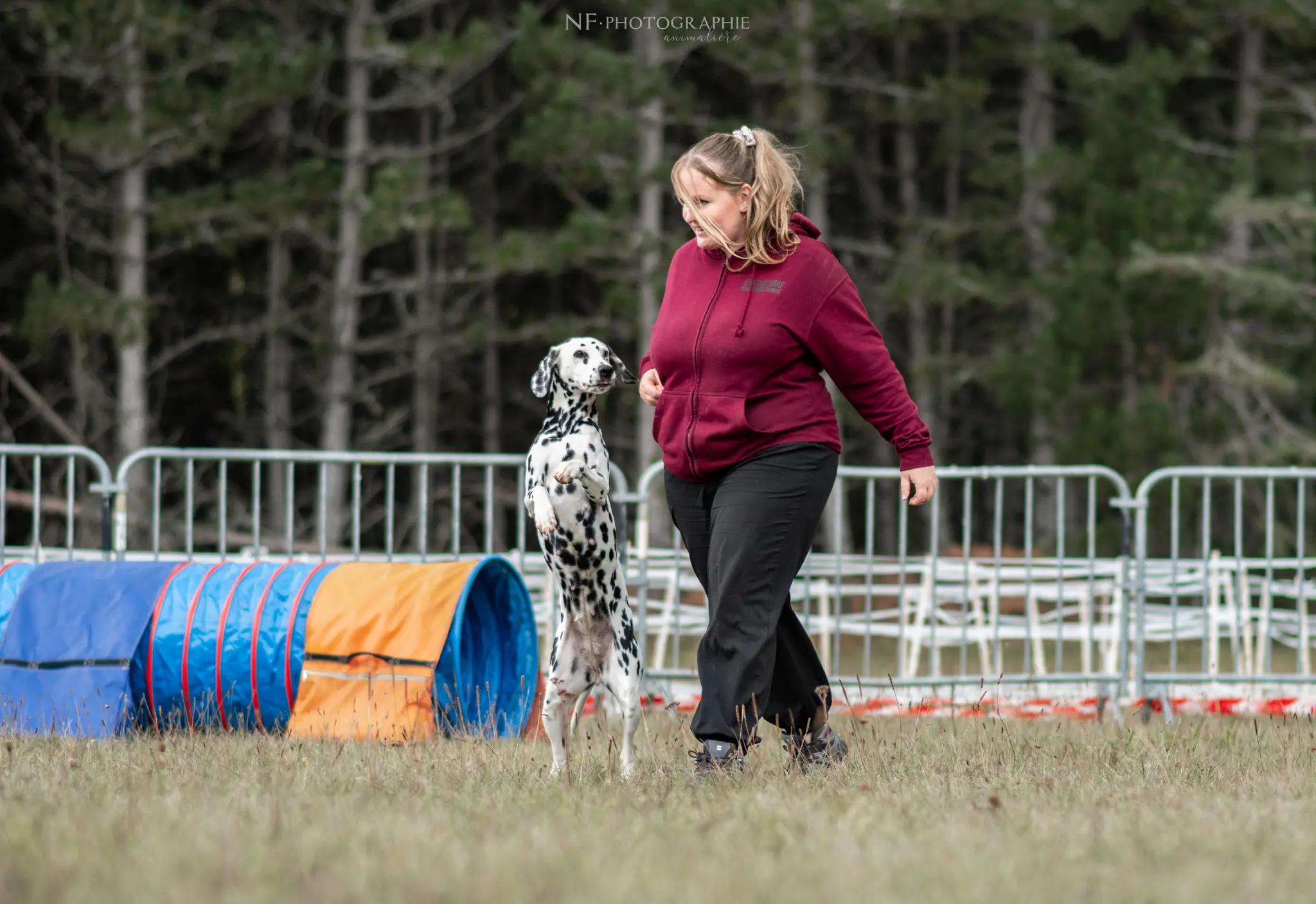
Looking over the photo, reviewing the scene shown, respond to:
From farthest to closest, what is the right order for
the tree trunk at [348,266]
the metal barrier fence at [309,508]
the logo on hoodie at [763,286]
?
A: the tree trunk at [348,266] → the metal barrier fence at [309,508] → the logo on hoodie at [763,286]

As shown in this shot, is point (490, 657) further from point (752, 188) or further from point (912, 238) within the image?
point (912, 238)

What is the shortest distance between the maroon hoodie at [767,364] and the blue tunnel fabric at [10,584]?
3.42 m

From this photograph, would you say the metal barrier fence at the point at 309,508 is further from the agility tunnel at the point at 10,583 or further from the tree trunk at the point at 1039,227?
the agility tunnel at the point at 10,583

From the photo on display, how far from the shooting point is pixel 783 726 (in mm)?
4863

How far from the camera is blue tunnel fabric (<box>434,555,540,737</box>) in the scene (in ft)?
20.5

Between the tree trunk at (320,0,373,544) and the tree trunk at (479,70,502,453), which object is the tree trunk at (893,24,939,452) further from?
the tree trunk at (320,0,373,544)

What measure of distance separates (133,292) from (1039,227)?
Answer: 11406 mm

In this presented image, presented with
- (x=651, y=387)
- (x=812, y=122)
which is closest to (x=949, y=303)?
(x=812, y=122)

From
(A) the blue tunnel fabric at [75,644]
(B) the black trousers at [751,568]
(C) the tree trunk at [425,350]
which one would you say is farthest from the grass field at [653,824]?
(C) the tree trunk at [425,350]

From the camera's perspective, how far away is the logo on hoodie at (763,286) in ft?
14.8

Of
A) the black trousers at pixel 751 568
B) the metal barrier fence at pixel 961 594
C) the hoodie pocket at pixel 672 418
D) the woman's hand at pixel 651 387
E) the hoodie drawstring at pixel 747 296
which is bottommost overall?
the metal barrier fence at pixel 961 594

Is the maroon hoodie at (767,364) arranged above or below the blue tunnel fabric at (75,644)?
above

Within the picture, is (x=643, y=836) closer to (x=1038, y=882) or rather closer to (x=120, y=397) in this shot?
(x=1038, y=882)

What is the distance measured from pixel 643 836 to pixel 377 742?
227cm
